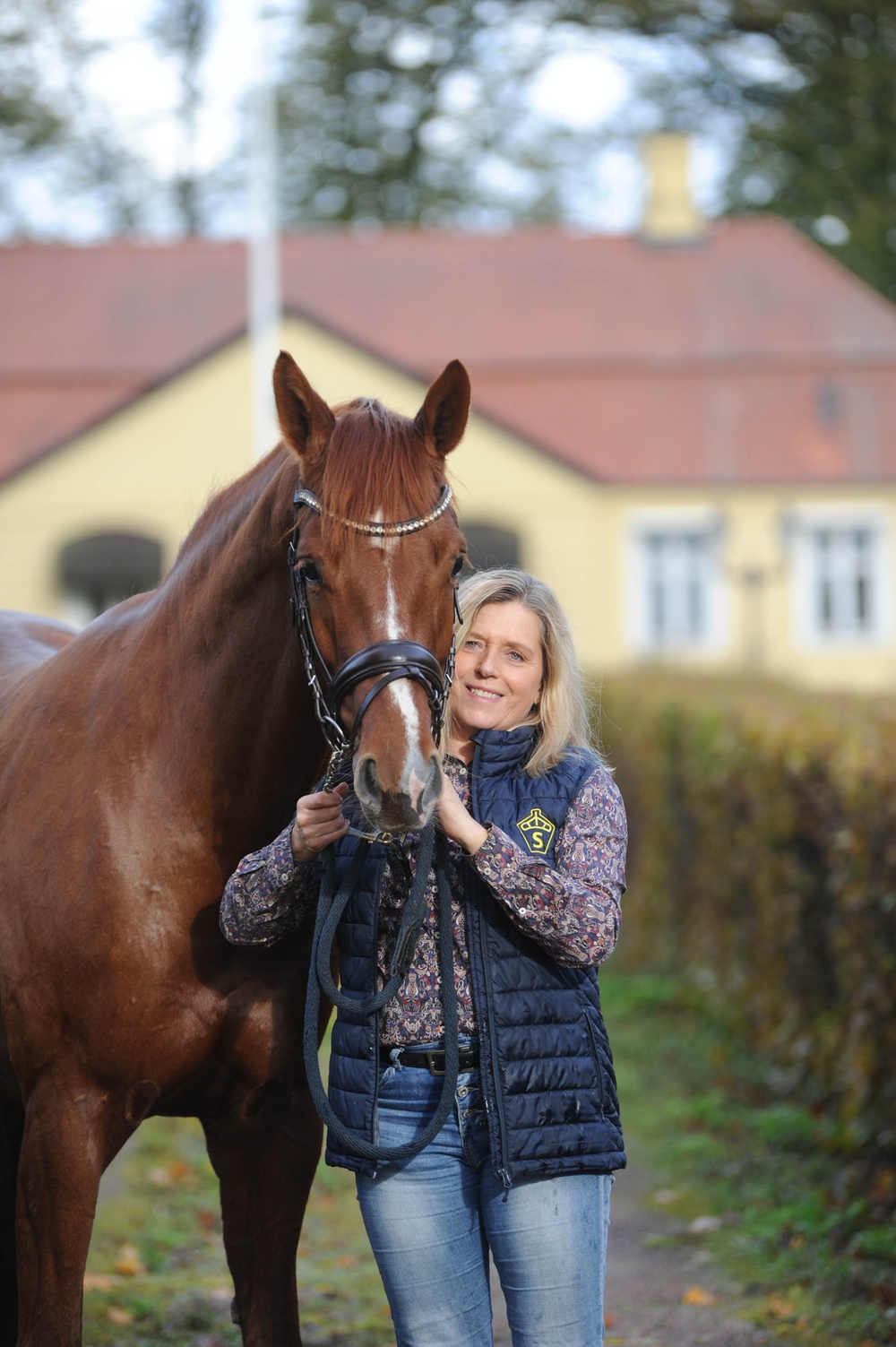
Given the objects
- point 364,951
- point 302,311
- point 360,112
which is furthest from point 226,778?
point 360,112

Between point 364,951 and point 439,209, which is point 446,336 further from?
point 364,951

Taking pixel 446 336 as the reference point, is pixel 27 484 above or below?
below

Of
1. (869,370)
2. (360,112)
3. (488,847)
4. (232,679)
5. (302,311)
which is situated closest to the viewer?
(488,847)

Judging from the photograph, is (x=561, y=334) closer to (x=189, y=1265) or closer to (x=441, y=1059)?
(x=189, y=1265)

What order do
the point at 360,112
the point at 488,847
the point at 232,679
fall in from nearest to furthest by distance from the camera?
the point at 488,847
the point at 232,679
the point at 360,112

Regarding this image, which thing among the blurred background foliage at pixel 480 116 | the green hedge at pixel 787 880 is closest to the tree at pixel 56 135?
the blurred background foliage at pixel 480 116

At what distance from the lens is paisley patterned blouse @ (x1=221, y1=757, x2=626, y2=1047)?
256 cm

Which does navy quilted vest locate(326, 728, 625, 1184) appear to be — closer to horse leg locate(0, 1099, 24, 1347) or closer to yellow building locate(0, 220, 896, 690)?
horse leg locate(0, 1099, 24, 1347)

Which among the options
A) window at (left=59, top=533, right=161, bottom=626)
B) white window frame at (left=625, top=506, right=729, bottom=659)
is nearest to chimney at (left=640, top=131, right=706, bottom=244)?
white window frame at (left=625, top=506, right=729, bottom=659)

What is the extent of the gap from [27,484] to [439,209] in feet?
45.7

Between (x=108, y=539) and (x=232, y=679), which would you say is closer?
(x=232, y=679)

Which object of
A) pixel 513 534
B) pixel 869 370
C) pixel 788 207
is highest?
pixel 788 207

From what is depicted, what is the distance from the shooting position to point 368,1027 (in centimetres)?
267

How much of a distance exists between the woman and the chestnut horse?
0.65ft
